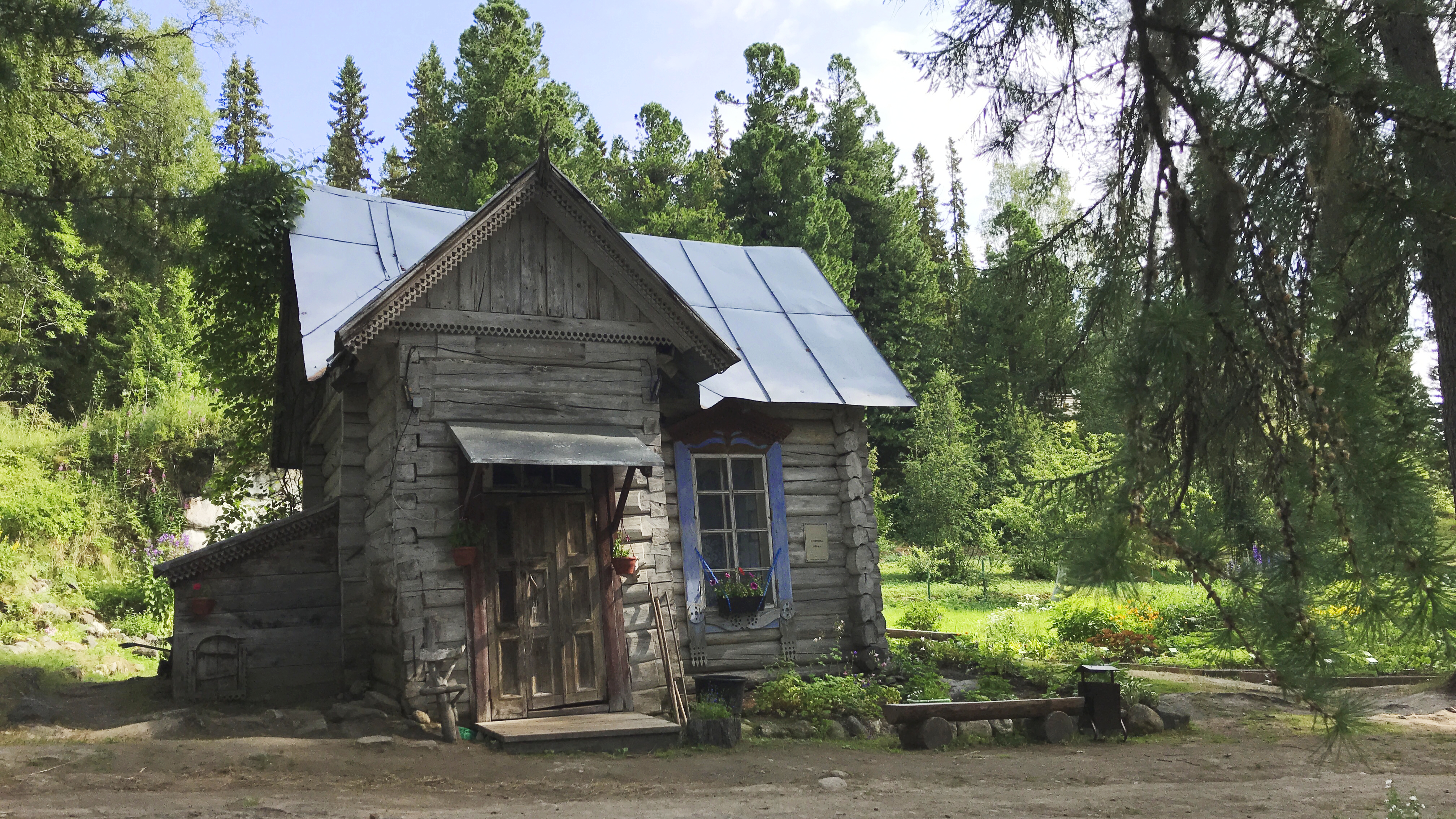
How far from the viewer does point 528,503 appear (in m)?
9.45

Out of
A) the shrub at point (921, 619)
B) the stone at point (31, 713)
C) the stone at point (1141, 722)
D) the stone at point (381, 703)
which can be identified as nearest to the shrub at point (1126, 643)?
the shrub at point (921, 619)

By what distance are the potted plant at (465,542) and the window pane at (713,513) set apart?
3176mm

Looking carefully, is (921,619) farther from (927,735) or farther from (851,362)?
(927,735)

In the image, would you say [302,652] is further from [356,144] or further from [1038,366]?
[356,144]

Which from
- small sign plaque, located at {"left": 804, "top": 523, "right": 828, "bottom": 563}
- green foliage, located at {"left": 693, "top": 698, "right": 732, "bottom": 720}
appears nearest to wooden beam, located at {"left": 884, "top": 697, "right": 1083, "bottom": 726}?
green foliage, located at {"left": 693, "top": 698, "right": 732, "bottom": 720}

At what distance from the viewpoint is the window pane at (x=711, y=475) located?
11562mm

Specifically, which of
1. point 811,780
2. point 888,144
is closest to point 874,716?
point 811,780

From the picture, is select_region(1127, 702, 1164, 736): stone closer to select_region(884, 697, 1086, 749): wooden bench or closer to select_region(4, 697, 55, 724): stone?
select_region(884, 697, 1086, 749): wooden bench

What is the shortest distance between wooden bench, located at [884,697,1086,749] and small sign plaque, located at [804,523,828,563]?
265 cm

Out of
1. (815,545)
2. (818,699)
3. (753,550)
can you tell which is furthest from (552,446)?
(815,545)

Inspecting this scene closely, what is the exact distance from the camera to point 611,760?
7.98 metres

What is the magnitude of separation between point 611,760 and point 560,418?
10.2 ft

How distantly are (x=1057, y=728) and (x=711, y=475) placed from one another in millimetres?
4470

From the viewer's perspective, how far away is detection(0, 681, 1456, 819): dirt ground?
617 centimetres
